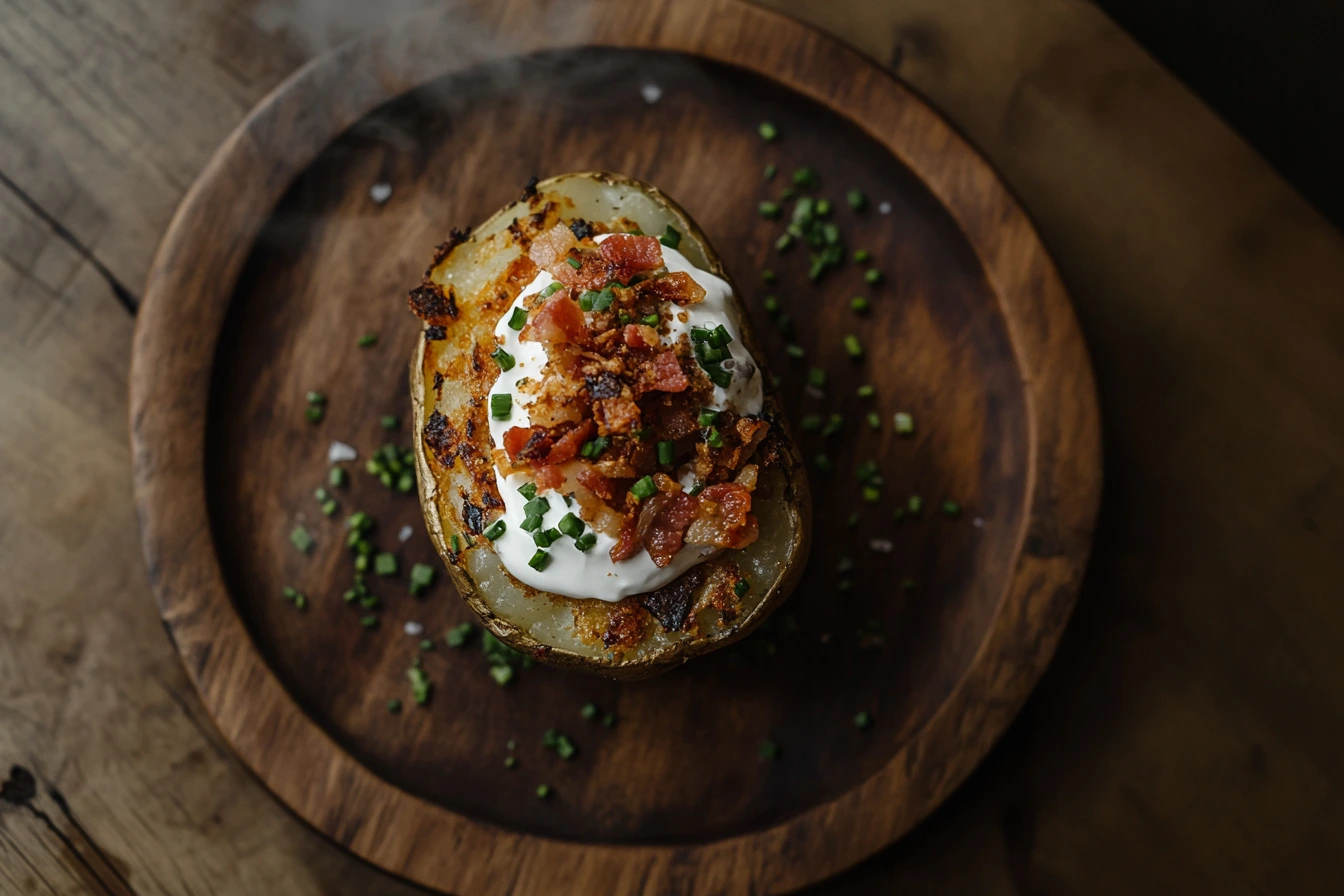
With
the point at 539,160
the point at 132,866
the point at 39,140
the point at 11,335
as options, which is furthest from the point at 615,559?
the point at 39,140

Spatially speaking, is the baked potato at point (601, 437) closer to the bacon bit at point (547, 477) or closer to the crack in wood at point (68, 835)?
the bacon bit at point (547, 477)

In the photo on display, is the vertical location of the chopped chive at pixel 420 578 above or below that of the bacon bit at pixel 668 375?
below

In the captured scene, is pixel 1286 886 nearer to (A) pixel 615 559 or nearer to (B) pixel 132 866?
(A) pixel 615 559

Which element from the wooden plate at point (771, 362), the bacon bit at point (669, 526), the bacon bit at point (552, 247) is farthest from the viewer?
the wooden plate at point (771, 362)

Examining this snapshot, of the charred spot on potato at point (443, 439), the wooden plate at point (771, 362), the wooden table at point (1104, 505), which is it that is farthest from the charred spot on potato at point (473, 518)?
the wooden table at point (1104, 505)

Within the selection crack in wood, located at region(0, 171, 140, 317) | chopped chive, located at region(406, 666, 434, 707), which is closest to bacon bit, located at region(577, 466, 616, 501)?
chopped chive, located at region(406, 666, 434, 707)
